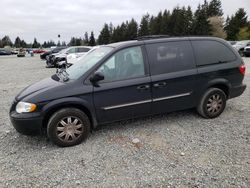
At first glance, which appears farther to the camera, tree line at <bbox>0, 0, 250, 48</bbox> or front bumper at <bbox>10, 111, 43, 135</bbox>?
tree line at <bbox>0, 0, 250, 48</bbox>

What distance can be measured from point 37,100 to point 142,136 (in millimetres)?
1949

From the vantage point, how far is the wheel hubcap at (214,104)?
15.8ft

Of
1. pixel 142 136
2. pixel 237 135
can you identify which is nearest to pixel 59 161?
pixel 142 136

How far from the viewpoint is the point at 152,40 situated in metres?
4.43

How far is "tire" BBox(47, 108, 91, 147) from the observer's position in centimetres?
373

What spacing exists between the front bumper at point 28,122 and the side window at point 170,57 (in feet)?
7.18

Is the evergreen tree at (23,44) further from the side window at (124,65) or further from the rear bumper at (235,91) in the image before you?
the rear bumper at (235,91)

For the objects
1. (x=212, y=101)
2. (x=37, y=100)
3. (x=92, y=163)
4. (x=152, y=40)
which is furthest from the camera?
(x=212, y=101)

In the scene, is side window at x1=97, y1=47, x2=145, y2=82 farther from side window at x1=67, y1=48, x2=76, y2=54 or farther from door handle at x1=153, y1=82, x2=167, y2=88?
side window at x1=67, y1=48, x2=76, y2=54

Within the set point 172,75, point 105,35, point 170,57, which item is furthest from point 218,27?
point 172,75

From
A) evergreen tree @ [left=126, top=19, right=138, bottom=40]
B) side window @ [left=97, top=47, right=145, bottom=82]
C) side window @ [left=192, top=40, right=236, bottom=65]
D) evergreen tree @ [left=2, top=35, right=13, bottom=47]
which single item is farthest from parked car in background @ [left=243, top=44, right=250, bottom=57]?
evergreen tree @ [left=2, top=35, right=13, bottom=47]

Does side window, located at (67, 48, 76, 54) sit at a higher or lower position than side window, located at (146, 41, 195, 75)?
higher

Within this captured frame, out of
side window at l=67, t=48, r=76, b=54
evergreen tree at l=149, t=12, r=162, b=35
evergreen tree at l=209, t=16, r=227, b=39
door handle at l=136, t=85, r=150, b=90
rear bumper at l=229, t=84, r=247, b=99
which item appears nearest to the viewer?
door handle at l=136, t=85, r=150, b=90

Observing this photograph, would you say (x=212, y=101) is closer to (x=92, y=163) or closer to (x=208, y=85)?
(x=208, y=85)
